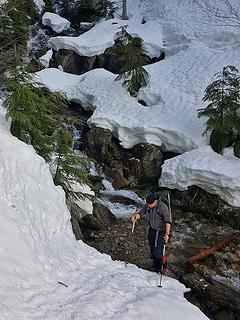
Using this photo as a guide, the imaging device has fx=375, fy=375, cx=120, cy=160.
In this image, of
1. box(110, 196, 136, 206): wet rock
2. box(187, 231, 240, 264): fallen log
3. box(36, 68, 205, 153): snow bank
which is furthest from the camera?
box(36, 68, 205, 153): snow bank

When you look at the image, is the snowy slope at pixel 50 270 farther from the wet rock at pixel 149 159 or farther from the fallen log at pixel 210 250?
the wet rock at pixel 149 159

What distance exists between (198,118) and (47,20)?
14.8 m

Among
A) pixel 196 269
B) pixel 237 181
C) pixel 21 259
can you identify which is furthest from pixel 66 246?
pixel 237 181

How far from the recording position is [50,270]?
5.62 meters

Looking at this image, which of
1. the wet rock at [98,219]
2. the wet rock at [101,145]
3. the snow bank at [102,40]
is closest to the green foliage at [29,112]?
the wet rock at [98,219]

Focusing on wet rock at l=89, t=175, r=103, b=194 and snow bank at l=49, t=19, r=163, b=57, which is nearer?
wet rock at l=89, t=175, r=103, b=194

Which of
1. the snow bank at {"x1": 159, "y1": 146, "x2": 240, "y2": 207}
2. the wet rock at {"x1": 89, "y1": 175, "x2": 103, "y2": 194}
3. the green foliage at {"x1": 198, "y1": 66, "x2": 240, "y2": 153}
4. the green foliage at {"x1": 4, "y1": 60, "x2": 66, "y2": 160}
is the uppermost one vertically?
the green foliage at {"x1": 4, "y1": 60, "x2": 66, "y2": 160}

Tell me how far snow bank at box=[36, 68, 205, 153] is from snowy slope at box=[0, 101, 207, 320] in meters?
7.05

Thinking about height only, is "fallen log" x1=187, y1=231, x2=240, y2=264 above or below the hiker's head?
below

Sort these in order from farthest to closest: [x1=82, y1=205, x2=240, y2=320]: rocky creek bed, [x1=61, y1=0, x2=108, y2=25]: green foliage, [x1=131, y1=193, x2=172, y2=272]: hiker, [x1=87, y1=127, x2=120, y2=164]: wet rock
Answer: [x1=61, y1=0, x2=108, y2=25]: green foliage → [x1=87, y1=127, x2=120, y2=164]: wet rock → [x1=82, y1=205, x2=240, y2=320]: rocky creek bed → [x1=131, y1=193, x2=172, y2=272]: hiker

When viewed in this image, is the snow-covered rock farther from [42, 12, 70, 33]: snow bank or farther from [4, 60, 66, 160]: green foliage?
[4, 60, 66, 160]: green foliage

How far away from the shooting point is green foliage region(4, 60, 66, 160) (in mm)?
8000

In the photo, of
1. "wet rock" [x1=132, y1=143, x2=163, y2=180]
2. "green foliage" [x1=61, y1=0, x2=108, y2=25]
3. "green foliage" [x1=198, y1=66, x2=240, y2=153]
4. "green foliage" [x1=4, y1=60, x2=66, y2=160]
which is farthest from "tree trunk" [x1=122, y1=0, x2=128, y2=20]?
"green foliage" [x1=4, y1=60, x2=66, y2=160]

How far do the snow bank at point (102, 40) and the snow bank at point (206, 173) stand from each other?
10.6 m
